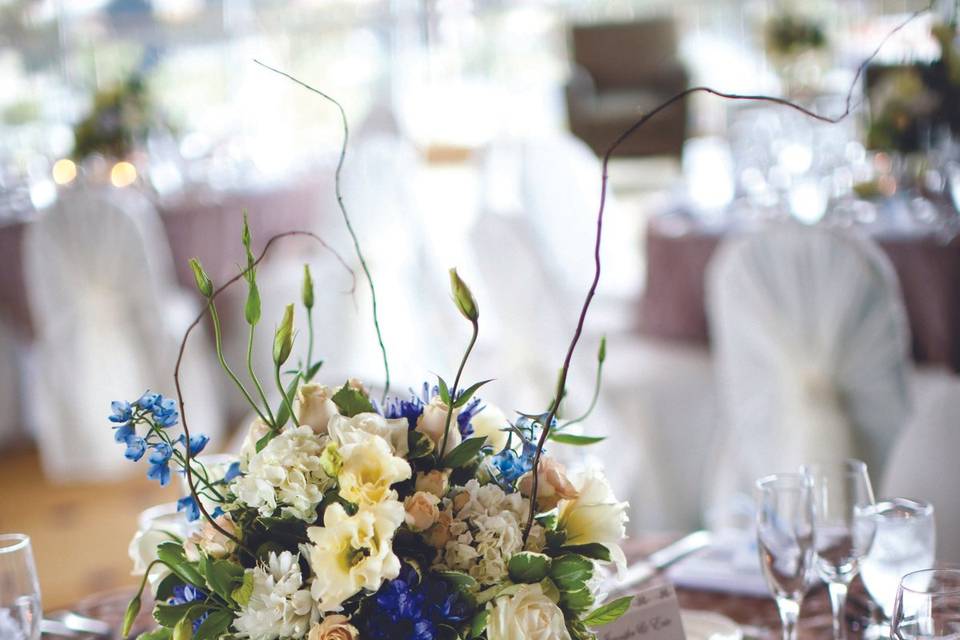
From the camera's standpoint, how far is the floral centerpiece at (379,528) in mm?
779

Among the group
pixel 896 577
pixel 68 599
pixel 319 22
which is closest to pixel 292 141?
pixel 319 22

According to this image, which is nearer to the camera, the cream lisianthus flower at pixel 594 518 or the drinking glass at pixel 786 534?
the cream lisianthus flower at pixel 594 518

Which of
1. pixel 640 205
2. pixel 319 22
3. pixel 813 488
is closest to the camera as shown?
pixel 813 488

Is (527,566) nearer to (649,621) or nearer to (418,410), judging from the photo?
(418,410)

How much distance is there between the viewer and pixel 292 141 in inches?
340

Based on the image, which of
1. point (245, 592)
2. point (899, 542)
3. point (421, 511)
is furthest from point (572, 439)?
point (899, 542)

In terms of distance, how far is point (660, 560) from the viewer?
143cm

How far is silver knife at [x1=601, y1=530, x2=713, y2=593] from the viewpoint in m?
1.34

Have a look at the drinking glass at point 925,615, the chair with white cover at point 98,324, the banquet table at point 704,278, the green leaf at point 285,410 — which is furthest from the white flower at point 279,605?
the chair with white cover at point 98,324

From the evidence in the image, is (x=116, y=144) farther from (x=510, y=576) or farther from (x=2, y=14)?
(x=510, y=576)

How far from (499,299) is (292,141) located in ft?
19.1

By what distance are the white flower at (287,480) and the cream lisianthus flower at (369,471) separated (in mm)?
25

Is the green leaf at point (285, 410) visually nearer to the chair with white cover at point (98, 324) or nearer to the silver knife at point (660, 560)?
the silver knife at point (660, 560)

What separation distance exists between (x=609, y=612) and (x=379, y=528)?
185mm
